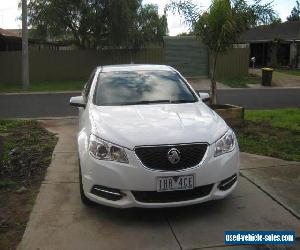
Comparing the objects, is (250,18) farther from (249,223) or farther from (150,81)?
(249,223)

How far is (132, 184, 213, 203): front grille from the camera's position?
196 inches

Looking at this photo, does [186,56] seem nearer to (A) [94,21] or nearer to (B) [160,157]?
(A) [94,21]

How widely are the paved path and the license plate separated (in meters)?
8.92

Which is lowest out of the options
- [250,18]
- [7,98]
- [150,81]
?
[7,98]

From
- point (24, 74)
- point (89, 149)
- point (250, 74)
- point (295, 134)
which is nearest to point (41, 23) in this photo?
point (24, 74)

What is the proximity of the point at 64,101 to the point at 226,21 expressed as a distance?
8732mm

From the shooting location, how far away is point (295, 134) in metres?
9.39

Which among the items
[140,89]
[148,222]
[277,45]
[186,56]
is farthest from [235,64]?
[148,222]

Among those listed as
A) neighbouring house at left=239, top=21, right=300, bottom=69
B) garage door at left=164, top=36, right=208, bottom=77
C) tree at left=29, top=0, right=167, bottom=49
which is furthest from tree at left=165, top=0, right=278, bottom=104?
neighbouring house at left=239, top=21, right=300, bottom=69

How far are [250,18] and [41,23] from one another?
59.4 feet

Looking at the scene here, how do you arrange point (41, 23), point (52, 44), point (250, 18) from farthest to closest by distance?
1. point (52, 44)
2. point (41, 23)
3. point (250, 18)

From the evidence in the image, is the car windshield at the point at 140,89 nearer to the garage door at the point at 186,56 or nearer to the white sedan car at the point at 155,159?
the white sedan car at the point at 155,159

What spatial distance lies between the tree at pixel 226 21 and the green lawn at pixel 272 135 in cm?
153

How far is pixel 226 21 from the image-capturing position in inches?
405
